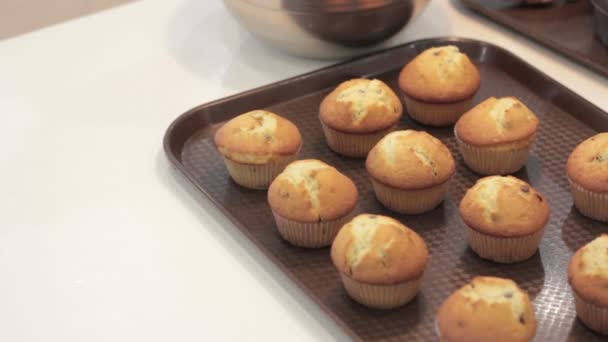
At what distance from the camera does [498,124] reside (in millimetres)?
1390

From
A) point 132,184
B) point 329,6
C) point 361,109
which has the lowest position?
point 132,184

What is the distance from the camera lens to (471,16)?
1.85 meters

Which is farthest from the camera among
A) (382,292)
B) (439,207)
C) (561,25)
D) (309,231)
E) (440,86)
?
(561,25)

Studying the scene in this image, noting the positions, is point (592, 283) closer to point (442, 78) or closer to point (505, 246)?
point (505, 246)

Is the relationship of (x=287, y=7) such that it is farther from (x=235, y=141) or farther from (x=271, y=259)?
(x=271, y=259)

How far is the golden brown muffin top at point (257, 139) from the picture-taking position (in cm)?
135

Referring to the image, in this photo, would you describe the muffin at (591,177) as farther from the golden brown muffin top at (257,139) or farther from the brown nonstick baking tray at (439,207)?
the golden brown muffin top at (257,139)

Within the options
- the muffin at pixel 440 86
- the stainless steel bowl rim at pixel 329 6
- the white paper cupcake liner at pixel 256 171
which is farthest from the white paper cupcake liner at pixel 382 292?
the stainless steel bowl rim at pixel 329 6

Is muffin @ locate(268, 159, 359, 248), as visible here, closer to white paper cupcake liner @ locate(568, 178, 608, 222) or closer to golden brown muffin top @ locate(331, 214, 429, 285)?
golden brown muffin top @ locate(331, 214, 429, 285)

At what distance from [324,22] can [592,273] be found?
2.34 ft

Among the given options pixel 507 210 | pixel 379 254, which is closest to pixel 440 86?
pixel 507 210

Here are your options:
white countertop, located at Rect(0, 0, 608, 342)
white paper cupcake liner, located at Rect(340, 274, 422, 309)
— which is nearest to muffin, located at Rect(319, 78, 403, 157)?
white countertop, located at Rect(0, 0, 608, 342)

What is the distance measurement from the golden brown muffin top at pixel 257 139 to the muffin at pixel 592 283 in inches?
19.2

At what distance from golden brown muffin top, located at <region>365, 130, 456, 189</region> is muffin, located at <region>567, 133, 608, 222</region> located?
183 mm
